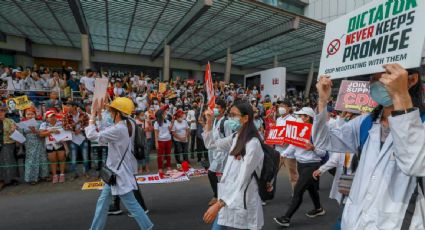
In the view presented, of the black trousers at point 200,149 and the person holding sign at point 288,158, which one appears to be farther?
the black trousers at point 200,149

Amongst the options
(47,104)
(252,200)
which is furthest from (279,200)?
(47,104)

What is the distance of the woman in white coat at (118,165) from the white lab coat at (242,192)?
1473 millimetres

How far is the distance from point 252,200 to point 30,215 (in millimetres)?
4331

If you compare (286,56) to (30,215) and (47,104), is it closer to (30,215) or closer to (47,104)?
(47,104)

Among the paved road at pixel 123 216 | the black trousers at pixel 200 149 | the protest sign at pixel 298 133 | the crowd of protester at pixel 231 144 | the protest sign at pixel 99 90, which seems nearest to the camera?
the crowd of protester at pixel 231 144

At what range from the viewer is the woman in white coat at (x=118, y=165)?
12.3ft

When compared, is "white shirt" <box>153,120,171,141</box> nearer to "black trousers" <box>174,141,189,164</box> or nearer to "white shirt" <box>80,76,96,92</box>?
"black trousers" <box>174,141,189,164</box>

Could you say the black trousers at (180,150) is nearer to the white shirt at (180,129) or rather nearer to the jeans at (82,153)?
the white shirt at (180,129)

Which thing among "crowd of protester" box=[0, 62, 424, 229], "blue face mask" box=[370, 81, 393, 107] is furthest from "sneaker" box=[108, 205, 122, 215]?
"blue face mask" box=[370, 81, 393, 107]

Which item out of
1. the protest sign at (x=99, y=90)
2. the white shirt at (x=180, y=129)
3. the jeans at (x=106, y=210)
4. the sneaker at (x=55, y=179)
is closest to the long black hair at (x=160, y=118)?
the white shirt at (x=180, y=129)

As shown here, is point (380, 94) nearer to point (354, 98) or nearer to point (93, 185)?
point (354, 98)

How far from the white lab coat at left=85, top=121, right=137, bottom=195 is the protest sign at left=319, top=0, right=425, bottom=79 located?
2552 mm

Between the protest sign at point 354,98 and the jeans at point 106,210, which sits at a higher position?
the protest sign at point 354,98

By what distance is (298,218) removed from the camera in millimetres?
4980
